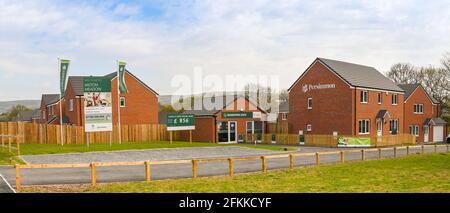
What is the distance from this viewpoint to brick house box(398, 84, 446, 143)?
179 ft

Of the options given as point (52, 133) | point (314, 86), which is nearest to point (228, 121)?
point (314, 86)

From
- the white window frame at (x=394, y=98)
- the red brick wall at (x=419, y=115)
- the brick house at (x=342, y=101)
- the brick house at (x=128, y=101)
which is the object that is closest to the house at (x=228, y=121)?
the brick house at (x=342, y=101)

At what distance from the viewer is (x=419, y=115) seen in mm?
55938

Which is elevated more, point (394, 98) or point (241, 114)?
point (394, 98)

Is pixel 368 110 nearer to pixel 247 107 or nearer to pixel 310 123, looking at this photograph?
pixel 310 123

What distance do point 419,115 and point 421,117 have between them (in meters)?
0.50

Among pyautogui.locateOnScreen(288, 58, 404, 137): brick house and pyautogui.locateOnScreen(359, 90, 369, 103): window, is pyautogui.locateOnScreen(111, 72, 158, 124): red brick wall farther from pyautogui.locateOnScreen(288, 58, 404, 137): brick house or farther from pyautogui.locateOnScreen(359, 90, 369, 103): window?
pyautogui.locateOnScreen(359, 90, 369, 103): window

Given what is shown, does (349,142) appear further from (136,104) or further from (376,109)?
(136,104)

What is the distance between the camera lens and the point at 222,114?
43.8 m

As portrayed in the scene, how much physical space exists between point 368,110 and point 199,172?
30207mm

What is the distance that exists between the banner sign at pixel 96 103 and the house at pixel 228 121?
13120 millimetres

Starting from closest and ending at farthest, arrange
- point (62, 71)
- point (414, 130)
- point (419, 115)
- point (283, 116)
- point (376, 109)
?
point (62, 71), point (376, 109), point (414, 130), point (419, 115), point (283, 116)

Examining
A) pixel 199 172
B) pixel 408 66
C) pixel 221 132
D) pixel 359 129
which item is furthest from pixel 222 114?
pixel 408 66

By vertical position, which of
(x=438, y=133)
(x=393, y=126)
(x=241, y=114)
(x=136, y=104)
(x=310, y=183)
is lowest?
(x=438, y=133)
